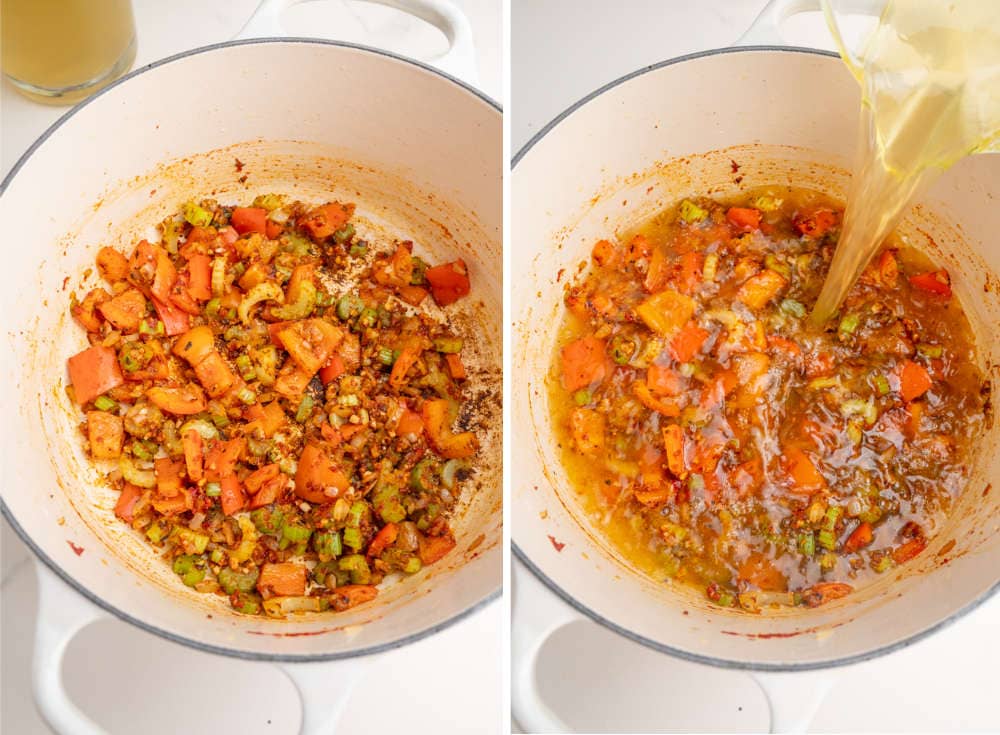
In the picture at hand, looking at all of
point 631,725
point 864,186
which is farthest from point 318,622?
point 864,186

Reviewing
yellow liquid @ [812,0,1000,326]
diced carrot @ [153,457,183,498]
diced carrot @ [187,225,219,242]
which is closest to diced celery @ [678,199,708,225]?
yellow liquid @ [812,0,1000,326]

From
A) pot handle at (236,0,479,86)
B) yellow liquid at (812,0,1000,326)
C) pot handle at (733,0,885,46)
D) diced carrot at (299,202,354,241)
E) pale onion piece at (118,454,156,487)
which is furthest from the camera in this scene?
diced carrot at (299,202,354,241)

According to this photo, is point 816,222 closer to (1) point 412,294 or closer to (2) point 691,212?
(2) point 691,212

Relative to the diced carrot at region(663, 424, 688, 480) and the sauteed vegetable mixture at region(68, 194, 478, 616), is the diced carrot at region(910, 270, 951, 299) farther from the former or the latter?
the sauteed vegetable mixture at region(68, 194, 478, 616)

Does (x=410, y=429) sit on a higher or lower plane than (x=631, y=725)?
higher

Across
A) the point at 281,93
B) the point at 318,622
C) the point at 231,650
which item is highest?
the point at 281,93

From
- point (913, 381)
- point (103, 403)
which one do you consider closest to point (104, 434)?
point (103, 403)

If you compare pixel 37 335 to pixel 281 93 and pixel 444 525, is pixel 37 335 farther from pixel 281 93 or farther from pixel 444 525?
pixel 444 525
